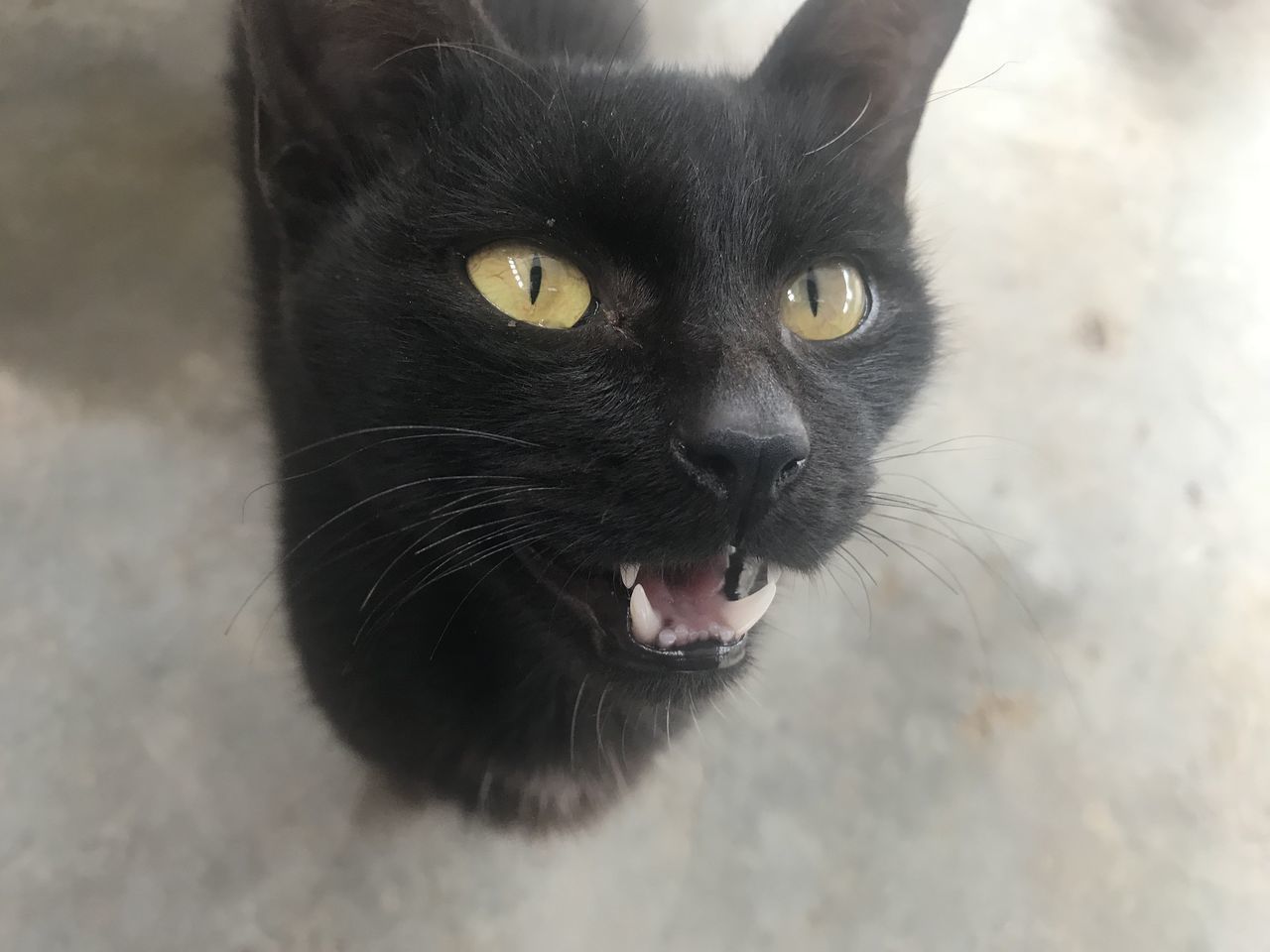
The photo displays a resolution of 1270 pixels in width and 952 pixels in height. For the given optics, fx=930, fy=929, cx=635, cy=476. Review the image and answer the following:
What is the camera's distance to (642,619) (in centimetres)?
63

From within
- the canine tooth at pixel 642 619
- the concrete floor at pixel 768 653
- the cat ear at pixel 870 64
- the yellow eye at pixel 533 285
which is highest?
the cat ear at pixel 870 64

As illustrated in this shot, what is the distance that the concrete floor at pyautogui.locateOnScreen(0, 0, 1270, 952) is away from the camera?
0.81 metres

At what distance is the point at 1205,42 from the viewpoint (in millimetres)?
1257

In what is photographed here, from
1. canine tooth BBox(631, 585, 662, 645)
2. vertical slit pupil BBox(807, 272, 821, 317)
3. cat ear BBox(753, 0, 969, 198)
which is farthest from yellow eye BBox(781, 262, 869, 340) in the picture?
canine tooth BBox(631, 585, 662, 645)

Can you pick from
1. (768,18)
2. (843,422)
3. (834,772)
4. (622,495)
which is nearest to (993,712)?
(834,772)

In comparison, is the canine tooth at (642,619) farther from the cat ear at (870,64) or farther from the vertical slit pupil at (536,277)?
the cat ear at (870,64)

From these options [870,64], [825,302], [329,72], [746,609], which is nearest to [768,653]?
[746,609]

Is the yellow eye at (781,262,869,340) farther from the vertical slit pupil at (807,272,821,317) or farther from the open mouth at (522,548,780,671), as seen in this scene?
the open mouth at (522,548,780,671)

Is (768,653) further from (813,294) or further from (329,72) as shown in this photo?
(329,72)

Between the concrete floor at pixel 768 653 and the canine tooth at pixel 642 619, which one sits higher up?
the canine tooth at pixel 642 619

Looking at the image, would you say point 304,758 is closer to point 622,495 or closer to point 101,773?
point 101,773

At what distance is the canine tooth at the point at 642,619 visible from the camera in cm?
63

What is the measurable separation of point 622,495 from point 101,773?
1.90ft

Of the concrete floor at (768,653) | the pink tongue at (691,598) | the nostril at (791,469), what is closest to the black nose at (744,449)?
the nostril at (791,469)
